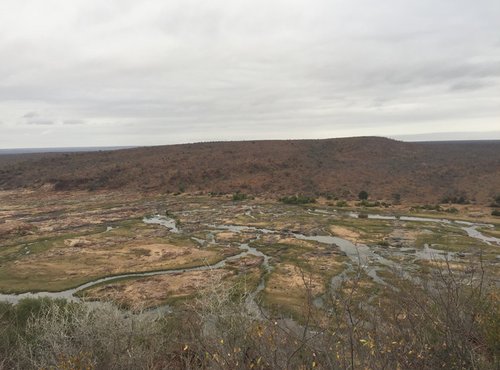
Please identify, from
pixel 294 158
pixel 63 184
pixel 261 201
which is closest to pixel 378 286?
pixel 261 201

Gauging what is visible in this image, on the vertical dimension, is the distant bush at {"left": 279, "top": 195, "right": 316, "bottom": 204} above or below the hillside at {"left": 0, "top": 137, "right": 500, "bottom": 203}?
below

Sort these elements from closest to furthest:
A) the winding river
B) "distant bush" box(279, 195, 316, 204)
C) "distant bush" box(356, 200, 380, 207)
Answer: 1. the winding river
2. "distant bush" box(356, 200, 380, 207)
3. "distant bush" box(279, 195, 316, 204)

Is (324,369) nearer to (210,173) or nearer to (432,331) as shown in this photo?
(432,331)

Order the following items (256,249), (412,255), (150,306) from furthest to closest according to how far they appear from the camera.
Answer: (256,249), (412,255), (150,306)

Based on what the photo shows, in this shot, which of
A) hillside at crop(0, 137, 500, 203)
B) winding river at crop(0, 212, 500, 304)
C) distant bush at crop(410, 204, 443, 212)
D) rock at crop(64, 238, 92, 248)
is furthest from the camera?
hillside at crop(0, 137, 500, 203)

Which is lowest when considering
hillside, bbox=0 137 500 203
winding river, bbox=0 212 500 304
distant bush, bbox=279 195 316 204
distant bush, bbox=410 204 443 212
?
winding river, bbox=0 212 500 304

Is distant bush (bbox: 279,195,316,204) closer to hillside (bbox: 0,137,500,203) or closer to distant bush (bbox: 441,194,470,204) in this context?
hillside (bbox: 0,137,500,203)

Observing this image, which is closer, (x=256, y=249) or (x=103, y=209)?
(x=256, y=249)

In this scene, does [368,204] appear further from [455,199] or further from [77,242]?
[77,242]

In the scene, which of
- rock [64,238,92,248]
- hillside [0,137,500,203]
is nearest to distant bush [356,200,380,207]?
hillside [0,137,500,203]
